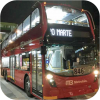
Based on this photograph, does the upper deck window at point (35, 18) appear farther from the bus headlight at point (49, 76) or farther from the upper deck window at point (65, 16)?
the bus headlight at point (49, 76)

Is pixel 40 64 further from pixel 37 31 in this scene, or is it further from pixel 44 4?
pixel 44 4

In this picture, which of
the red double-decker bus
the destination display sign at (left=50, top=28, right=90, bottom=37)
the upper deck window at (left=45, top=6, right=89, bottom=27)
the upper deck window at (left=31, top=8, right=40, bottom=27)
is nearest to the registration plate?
the red double-decker bus

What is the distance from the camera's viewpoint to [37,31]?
6164 millimetres

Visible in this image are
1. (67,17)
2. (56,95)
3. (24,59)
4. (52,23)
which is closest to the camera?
(56,95)

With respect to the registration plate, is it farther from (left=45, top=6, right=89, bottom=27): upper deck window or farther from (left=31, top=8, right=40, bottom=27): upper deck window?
(left=31, top=8, right=40, bottom=27): upper deck window

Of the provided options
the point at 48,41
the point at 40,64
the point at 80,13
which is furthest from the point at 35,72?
the point at 80,13

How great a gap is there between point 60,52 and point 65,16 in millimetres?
1661

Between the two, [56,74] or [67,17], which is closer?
[56,74]

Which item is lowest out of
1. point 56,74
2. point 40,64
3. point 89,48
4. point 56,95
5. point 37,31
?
point 56,95

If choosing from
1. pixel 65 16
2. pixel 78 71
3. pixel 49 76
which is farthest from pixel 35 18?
pixel 78 71

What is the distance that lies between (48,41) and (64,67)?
136cm

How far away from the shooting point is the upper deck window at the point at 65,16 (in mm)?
5973

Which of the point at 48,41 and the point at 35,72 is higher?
the point at 48,41

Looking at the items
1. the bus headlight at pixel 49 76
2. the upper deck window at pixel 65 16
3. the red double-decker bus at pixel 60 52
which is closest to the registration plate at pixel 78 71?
the red double-decker bus at pixel 60 52
